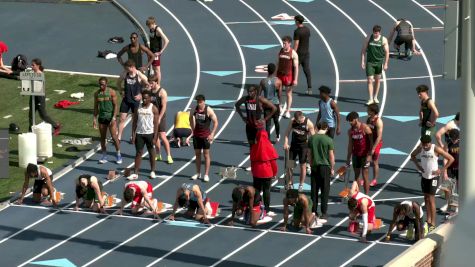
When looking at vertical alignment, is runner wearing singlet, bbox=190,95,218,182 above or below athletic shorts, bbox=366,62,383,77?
below

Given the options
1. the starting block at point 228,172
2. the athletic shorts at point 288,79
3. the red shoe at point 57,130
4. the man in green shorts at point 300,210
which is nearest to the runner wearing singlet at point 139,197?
the starting block at point 228,172

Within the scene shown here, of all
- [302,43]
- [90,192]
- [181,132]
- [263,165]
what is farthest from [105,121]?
[302,43]

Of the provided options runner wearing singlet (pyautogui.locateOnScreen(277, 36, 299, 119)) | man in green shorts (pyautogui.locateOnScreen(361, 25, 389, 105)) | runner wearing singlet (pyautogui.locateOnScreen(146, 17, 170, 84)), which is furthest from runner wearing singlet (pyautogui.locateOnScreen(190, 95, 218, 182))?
runner wearing singlet (pyautogui.locateOnScreen(146, 17, 170, 84))

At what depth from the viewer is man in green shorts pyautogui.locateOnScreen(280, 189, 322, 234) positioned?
16.6 metres

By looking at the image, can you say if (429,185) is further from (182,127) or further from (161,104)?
(182,127)

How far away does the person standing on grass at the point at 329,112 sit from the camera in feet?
A: 63.4

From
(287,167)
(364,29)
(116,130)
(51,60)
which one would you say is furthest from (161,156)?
(364,29)

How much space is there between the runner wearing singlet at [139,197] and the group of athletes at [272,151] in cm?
2

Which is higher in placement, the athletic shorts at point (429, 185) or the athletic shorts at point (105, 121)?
the athletic shorts at point (105, 121)

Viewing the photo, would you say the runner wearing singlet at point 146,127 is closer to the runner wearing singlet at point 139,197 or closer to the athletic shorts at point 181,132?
the runner wearing singlet at point 139,197

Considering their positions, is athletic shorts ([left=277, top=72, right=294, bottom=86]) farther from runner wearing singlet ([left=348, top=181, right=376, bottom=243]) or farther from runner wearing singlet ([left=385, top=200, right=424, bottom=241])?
runner wearing singlet ([left=385, top=200, right=424, bottom=241])

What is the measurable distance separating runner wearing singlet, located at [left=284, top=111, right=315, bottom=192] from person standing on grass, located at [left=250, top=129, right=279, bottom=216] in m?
0.73

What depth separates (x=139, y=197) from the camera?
18.5 metres

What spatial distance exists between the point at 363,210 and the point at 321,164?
52.5 inches
